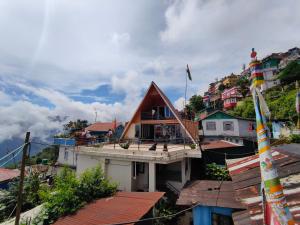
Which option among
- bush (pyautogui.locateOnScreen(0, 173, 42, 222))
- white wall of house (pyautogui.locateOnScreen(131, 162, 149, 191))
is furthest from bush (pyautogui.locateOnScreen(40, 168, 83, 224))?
white wall of house (pyautogui.locateOnScreen(131, 162, 149, 191))

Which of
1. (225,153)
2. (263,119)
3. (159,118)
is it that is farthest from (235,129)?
(263,119)

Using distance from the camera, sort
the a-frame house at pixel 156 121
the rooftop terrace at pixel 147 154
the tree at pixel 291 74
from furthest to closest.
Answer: the tree at pixel 291 74 < the a-frame house at pixel 156 121 < the rooftop terrace at pixel 147 154

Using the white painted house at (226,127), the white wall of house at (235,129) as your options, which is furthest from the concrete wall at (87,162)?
the white wall of house at (235,129)

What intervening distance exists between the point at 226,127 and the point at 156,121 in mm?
16042

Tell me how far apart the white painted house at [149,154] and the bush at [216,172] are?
73.7 inches

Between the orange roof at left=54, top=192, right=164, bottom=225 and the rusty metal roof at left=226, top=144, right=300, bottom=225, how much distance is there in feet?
15.9

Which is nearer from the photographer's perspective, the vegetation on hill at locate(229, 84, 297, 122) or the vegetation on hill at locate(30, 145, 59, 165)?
the vegetation on hill at locate(229, 84, 297, 122)

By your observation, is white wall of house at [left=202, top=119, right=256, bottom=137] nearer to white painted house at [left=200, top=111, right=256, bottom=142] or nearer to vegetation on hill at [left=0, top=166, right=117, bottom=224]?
white painted house at [left=200, top=111, right=256, bottom=142]

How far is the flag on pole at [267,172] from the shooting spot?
2896 mm

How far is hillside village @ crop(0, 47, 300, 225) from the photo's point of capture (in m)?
7.26

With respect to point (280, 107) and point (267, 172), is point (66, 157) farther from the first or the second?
point (280, 107)

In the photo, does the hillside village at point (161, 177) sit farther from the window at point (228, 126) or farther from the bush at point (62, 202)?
the window at point (228, 126)

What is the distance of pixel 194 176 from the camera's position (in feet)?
61.7

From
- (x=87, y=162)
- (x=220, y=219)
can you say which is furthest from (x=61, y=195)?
(x=220, y=219)
